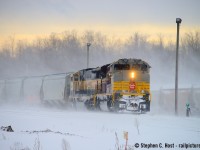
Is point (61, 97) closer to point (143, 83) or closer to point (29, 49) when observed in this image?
point (143, 83)

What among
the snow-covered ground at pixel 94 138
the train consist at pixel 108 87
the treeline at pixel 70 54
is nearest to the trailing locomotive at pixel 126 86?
the train consist at pixel 108 87

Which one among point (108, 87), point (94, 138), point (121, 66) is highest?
point (121, 66)

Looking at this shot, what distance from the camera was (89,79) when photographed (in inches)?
1244

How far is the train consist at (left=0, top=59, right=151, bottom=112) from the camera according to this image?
1030 inches

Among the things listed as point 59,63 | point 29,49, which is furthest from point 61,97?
point 29,49

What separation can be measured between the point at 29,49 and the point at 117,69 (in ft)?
246

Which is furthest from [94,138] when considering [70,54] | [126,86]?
[70,54]

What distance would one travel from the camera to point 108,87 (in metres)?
27.1

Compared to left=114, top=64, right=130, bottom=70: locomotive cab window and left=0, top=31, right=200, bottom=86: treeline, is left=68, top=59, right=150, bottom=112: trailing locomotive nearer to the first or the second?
left=114, top=64, right=130, bottom=70: locomotive cab window

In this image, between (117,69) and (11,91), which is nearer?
(117,69)

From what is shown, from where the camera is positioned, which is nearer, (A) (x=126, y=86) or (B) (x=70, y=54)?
(A) (x=126, y=86)

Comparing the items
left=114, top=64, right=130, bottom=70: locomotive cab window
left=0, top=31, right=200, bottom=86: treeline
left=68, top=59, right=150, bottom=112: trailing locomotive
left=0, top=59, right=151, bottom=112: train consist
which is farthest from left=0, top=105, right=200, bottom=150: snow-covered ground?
left=0, top=31, right=200, bottom=86: treeline

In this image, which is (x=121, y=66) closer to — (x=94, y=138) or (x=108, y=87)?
(x=108, y=87)

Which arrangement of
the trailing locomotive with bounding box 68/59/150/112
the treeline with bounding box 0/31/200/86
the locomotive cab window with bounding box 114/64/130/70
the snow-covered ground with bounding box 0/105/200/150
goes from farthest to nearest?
1. the treeline with bounding box 0/31/200/86
2. the locomotive cab window with bounding box 114/64/130/70
3. the trailing locomotive with bounding box 68/59/150/112
4. the snow-covered ground with bounding box 0/105/200/150
